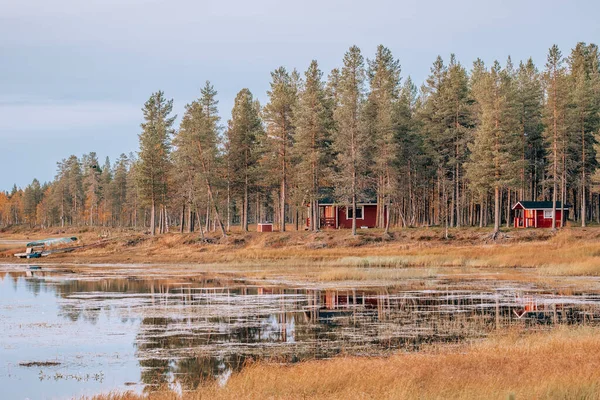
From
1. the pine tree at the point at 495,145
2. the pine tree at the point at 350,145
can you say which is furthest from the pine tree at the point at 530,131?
the pine tree at the point at 350,145

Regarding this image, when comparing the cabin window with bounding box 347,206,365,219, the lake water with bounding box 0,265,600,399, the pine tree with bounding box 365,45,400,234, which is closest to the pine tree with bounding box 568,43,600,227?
the pine tree with bounding box 365,45,400,234

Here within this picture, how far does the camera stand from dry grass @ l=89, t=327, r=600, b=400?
13.5m

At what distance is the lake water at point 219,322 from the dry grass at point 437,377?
197 cm

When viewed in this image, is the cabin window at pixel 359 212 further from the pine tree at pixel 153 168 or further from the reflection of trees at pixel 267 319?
the reflection of trees at pixel 267 319

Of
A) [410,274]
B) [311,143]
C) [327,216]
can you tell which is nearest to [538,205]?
[327,216]

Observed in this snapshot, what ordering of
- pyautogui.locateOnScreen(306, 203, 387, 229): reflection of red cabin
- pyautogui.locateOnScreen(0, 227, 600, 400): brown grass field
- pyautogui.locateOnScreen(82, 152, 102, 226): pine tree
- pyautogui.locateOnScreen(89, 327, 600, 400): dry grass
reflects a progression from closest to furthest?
pyautogui.locateOnScreen(89, 327, 600, 400): dry grass
pyautogui.locateOnScreen(0, 227, 600, 400): brown grass field
pyautogui.locateOnScreen(306, 203, 387, 229): reflection of red cabin
pyautogui.locateOnScreen(82, 152, 102, 226): pine tree

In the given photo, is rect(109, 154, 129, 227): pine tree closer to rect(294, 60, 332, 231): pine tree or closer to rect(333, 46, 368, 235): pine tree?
rect(294, 60, 332, 231): pine tree

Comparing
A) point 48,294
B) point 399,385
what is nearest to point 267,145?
point 48,294

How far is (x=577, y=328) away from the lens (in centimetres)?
2323

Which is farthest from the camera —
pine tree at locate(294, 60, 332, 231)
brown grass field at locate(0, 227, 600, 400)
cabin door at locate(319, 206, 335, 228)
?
cabin door at locate(319, 206, 335, 228)

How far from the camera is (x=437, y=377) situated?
15.4m

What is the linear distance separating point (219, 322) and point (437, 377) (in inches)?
516

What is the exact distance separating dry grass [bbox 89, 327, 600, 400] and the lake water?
6.46ft

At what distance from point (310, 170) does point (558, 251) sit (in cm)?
2921
